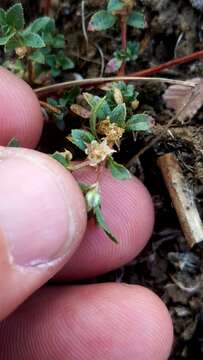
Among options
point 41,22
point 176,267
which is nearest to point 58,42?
point 41,22

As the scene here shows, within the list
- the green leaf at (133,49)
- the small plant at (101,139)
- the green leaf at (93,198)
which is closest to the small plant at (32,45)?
the green leaf at (133,49)

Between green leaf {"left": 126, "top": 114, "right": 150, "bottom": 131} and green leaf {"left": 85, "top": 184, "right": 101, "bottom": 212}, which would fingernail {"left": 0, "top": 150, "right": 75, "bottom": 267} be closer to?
green leaf {"left": 85, "top": 184, "right": 101, "bottom": 212}

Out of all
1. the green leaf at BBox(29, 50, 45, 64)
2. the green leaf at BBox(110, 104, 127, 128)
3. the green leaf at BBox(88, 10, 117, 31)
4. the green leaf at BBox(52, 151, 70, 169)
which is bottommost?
the green leaf at BBox(52, 151, 70, 169)

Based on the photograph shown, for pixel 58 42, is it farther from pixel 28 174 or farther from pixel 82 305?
pixel 82 305

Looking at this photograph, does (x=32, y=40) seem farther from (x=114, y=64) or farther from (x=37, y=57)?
(x=114, y=64)

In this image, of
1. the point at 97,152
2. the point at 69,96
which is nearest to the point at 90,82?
the point at 69,96

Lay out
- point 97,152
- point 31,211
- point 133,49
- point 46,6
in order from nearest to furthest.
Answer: point 31,211, point 97,152, point 133,49, point 46,6

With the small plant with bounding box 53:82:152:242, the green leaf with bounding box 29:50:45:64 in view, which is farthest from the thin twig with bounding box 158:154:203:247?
the green leaf with bounding box 29:50:45:64
